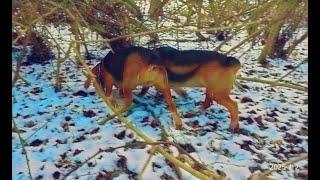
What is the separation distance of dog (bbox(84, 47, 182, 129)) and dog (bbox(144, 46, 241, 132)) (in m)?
0.03

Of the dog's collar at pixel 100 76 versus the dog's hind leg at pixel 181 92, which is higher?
the dog's collar at pixel 100 76

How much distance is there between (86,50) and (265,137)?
2.34 ft

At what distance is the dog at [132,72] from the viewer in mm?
1659

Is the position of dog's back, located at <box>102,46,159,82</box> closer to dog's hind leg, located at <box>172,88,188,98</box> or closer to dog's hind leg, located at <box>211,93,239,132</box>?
dog's hind leg, located at <box>172,88,188,98</box>

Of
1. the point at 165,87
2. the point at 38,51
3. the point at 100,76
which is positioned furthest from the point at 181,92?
the point at 38,51

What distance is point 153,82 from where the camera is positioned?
1.67 metres

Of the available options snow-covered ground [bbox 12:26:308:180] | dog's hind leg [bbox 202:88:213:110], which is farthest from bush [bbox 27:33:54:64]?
dog's hind leg [bbox 202:88:213:110]

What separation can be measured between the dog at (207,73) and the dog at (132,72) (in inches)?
1.1

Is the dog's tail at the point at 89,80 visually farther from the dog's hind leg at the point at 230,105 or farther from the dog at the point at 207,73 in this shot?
the dog's hind leg at the point at 230,105

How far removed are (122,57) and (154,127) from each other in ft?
0.91

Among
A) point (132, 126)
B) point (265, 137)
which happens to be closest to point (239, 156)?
point (265, 137)

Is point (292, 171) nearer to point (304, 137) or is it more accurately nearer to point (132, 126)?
point (304, 137)

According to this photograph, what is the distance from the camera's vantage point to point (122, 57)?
1.67m

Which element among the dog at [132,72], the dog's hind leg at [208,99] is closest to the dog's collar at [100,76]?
the dog at [132,72]
